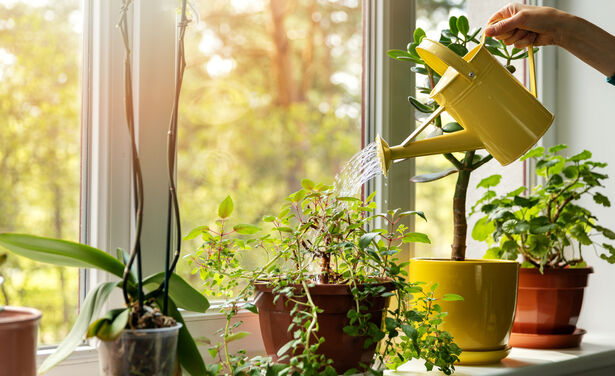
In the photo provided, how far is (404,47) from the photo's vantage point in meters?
1.41

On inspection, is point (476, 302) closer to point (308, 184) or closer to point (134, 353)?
point (308, 184)

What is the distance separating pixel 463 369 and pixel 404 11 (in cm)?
82

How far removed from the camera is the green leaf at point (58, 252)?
76cm

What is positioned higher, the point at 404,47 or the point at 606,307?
the point at 404,47

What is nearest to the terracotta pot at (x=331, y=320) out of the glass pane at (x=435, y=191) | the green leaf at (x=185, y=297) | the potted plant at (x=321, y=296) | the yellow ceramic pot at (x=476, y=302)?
the potted plant at (x=321, y=296)

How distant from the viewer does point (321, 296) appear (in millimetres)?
937

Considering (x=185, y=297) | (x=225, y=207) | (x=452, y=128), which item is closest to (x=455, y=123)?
(x=452, y=128)

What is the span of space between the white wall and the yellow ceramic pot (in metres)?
0.67

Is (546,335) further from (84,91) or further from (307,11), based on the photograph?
(84,91)

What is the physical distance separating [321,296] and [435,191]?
0.71 metres

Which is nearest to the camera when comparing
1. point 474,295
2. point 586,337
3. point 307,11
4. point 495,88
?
point 495,88

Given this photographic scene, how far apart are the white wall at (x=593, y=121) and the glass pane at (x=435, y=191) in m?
0.42

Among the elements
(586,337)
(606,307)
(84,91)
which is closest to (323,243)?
(84,91)

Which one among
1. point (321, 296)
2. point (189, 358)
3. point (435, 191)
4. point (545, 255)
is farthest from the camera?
point (435, 191)
